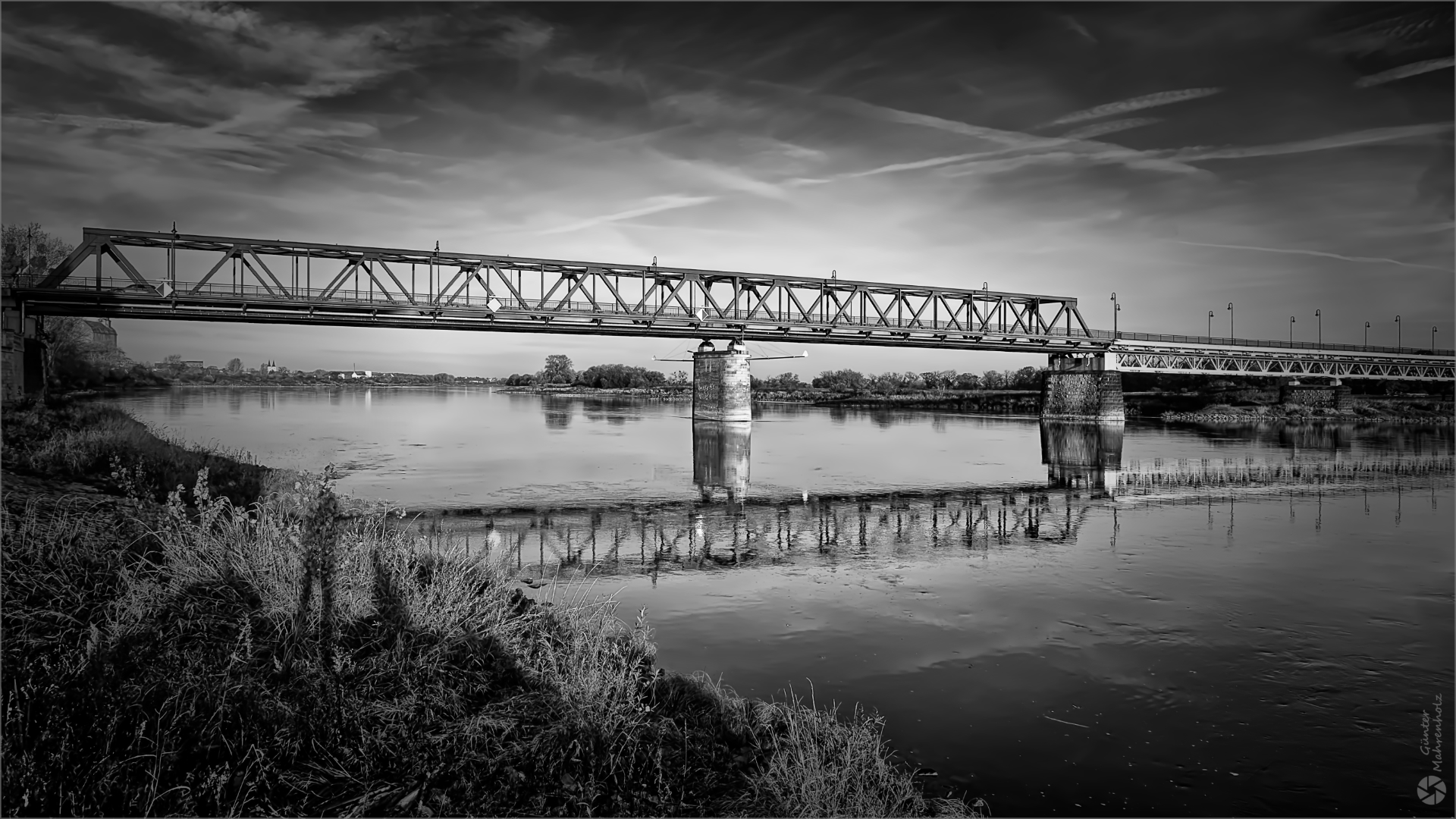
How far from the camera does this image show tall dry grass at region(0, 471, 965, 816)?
4945mm

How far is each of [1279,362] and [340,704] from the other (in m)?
113

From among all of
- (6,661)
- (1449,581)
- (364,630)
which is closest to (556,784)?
(364,630)

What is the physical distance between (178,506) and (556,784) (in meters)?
5.16

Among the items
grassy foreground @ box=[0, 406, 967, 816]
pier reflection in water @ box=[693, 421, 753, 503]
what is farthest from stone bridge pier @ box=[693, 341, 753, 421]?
grassy foreground @ box=[0, 406, 967, 816]

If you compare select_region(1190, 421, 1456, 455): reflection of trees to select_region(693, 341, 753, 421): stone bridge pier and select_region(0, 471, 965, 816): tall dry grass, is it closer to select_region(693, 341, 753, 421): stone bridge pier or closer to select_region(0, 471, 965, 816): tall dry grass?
select_region(693, 341, 753, 421): stone bridge pier

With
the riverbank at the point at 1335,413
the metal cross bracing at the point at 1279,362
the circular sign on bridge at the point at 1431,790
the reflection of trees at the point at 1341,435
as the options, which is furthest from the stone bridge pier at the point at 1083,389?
the circular sign on bridge at the point at 1431,790

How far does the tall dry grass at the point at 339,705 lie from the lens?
495 cm

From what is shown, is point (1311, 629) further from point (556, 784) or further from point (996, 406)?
point (996, 406)

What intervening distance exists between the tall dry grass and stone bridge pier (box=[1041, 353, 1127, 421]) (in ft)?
242

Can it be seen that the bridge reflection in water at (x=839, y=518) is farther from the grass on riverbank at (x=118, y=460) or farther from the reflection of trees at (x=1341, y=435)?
the reflection of trees at (x=1341, y=435)

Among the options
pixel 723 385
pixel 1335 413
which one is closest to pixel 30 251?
pixel 723 385

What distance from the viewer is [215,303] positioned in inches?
1871

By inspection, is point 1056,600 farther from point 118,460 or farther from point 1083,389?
point 1083,389

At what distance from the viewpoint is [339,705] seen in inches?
224
